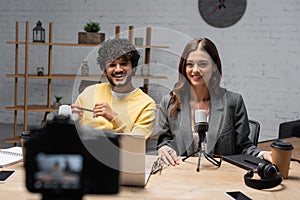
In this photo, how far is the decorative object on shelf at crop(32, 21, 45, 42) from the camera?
435 centimetres

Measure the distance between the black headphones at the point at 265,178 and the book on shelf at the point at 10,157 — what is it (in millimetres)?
899

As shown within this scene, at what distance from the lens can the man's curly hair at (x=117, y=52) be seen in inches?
66.4

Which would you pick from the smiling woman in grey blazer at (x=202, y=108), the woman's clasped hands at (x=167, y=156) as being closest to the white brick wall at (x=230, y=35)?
the smiling woman in grey blazer at (x=202, y=108)

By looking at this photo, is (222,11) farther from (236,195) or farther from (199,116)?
(236,195)

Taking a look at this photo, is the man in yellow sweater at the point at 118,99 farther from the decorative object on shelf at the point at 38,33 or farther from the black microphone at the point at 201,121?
the decorative object on shelf at the point at 38,33

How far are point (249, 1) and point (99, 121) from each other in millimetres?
3223

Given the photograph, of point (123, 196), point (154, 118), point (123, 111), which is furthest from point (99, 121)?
point (123, 196)

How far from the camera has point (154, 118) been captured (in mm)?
1917

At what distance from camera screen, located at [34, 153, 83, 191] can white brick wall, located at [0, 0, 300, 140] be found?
3.77 metres

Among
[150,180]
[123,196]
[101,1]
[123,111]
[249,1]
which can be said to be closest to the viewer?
[123,196]

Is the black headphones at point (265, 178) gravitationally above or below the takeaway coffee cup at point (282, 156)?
below

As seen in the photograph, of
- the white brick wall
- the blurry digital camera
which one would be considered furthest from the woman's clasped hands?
the white brick wall

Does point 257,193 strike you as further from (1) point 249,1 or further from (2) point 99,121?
A: (1) point 249,1

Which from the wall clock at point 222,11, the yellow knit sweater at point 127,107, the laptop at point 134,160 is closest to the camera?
the laptop at point 134,160
